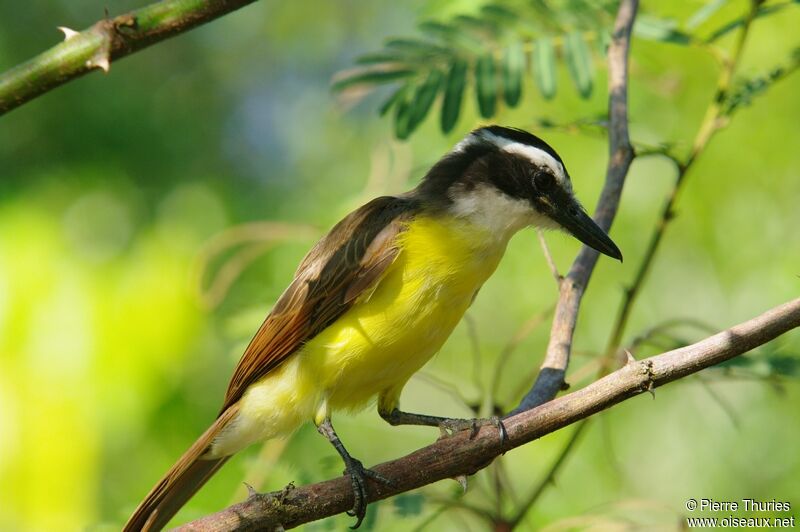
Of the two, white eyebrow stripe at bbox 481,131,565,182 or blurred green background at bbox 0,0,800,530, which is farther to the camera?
blurred green background at bbox 0,0,800,530

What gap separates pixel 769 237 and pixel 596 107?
3.57 ft

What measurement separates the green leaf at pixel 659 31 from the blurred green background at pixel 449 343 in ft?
1.15

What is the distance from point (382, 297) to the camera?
372 cm

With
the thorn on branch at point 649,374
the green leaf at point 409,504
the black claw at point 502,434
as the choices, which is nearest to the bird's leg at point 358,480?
the green leaf at point 409,504

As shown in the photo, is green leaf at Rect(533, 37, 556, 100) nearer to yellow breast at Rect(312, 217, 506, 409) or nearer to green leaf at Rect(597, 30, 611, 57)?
green leaf at Rect(597, 30, 611, 57)

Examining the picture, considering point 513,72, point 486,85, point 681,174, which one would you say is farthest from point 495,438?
point 513,72

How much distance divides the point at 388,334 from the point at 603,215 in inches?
34.6

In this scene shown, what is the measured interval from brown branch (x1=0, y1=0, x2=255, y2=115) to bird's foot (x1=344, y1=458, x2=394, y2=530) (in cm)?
136

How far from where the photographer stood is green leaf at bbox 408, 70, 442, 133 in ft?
13.4

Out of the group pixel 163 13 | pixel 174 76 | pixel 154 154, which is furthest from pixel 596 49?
pixel 174 76

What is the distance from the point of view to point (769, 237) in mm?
5246

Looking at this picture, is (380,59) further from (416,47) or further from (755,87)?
(755,87)

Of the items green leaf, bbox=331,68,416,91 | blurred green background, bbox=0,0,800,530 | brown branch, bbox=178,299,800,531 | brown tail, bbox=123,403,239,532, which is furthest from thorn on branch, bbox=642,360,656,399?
green leaf, bbox=331,68,416,91

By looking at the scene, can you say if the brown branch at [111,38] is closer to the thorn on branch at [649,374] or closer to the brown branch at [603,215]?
the thorn on branch at [649,374]
